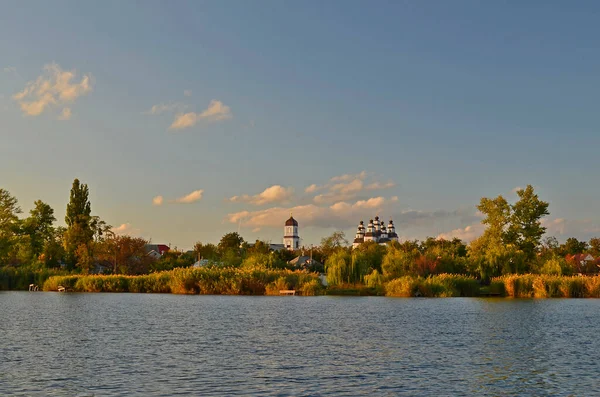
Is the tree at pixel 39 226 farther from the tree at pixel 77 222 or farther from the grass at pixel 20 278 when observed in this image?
the grass at pixel 20 278

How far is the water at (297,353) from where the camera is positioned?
20.6m

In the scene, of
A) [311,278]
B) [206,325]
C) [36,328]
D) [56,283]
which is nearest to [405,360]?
[206,325]

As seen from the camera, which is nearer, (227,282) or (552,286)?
(552,286)

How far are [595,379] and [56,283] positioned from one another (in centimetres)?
7753

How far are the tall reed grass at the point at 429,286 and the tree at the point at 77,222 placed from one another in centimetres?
5736

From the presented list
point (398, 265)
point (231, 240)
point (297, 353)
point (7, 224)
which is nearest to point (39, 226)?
point (7, 224)

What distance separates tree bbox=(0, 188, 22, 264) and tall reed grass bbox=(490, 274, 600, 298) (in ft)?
263

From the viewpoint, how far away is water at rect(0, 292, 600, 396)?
20.6 meters

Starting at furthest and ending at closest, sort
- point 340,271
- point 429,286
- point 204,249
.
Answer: point 204,249
point 340,271
point 429,286

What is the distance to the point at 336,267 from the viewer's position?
248 ft

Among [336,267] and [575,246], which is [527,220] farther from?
[575,246]

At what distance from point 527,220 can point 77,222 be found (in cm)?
7313

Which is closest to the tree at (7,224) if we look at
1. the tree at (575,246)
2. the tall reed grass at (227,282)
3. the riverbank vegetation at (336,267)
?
the riverbank vegetation at (336,267)

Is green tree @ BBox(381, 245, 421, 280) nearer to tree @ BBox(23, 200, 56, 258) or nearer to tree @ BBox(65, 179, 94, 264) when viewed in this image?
tree @ BBox(65, 179, 94, 264)
